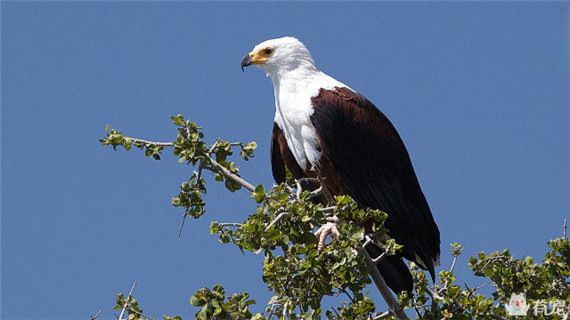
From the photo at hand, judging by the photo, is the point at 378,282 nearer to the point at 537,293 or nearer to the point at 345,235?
the point at 345,235

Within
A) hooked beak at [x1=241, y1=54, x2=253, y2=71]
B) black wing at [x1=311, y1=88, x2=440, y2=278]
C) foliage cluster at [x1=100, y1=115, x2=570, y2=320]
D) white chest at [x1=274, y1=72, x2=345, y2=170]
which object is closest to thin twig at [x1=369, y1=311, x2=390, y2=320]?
foliage cluster at [x1=100, y1=115, x2=570, y2=320]

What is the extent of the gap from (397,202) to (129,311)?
→ 91.4 inches

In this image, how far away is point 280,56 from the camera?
776cm

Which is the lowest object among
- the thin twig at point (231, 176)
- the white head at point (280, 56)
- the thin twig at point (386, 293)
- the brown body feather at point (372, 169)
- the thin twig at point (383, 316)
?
the thin twig at point (383, 316)

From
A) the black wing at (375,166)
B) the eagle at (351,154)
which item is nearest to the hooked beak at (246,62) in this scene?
the eagle at (351,154)

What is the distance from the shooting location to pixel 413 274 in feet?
22.3

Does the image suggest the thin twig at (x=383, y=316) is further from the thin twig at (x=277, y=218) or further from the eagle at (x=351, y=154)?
the eagle at (x=351, y=154)

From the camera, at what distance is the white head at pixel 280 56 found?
25.3ft

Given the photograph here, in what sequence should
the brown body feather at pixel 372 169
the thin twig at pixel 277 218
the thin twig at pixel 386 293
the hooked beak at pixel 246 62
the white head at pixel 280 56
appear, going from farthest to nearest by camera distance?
the hooked beak at pixel 246 62 → the white head at pixel 280 56 → the brown body feather at pixel 372 169 → the thin twig at pixel 386 293 → the thin twig at pixel 277 218

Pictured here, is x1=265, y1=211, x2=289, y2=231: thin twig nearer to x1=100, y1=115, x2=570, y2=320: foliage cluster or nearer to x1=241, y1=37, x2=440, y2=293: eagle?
x1=100, y1=115, x2=570, y2=320: foliage cluster

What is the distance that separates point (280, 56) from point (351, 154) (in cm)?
102

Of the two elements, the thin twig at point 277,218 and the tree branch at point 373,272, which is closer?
the thin twig at point 277,218

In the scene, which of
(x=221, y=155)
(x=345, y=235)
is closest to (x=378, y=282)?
(x=345, y=235)

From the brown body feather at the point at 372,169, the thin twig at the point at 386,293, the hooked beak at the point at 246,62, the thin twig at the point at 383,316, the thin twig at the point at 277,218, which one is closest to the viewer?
the thin twig at the point at 277,218
